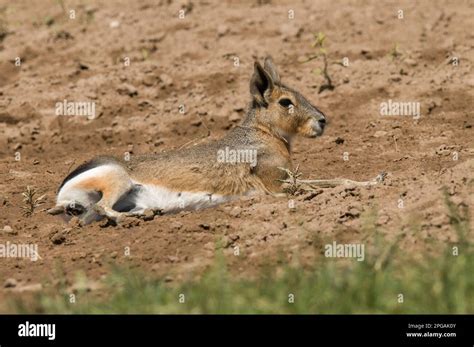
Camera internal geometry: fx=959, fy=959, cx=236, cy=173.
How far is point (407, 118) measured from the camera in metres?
12.2

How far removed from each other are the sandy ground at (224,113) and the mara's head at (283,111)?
56 centimetres

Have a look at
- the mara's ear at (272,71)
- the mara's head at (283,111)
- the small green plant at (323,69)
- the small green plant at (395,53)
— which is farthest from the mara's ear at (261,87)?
the small green plant at (395,53)

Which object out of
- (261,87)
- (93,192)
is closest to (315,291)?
(93,192)

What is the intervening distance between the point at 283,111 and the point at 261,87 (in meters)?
0.36

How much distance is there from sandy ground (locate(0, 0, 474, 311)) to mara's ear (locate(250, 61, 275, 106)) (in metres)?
0.98

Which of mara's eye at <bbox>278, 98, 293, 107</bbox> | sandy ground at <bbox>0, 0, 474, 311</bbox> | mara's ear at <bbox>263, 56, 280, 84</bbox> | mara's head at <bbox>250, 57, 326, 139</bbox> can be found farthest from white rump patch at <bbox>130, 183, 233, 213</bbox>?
mara's ear at <bbox>263, 56, 280, 84</bbox>

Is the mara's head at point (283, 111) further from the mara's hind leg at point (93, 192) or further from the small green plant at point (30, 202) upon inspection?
the small green plant at point (30, 202)

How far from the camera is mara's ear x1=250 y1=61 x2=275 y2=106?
1055cm

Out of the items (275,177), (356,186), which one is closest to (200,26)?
(275,177)

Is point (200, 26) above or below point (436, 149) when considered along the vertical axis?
above

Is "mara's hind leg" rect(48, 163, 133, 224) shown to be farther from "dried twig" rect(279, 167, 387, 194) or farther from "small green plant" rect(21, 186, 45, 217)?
"dried twig" rect(279, 167, 387, 194)

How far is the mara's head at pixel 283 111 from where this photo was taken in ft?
35.0

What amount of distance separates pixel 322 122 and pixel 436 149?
4.29ft
